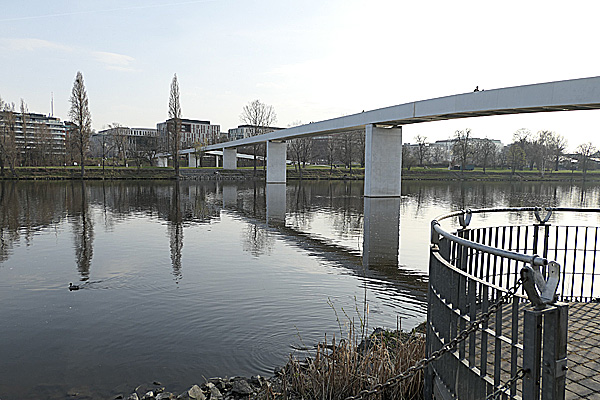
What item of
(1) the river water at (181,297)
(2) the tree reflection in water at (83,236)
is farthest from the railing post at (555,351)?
(2) the tree reflection in water at (83,236)

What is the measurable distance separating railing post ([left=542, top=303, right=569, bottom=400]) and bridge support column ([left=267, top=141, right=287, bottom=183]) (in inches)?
1852

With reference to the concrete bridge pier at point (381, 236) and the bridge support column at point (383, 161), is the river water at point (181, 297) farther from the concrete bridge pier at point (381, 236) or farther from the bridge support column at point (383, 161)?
the bridge support column at point (383, 161)

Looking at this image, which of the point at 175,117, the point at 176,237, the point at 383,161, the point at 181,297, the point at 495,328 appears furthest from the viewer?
the point at 175,117

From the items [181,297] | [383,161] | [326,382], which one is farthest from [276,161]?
[326,382]

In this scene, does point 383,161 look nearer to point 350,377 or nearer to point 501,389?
point 350,377

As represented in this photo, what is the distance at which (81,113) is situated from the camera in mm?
55656

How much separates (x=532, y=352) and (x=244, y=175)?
207ft

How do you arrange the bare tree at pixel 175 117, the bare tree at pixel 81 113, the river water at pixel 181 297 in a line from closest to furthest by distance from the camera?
the river water at pixel 181 297 → the bare tree at pixel 81 113 → the bare tree at pixel 175 117

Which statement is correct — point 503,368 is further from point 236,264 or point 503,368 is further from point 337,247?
point 337,247

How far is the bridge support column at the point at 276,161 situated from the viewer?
1933 inches

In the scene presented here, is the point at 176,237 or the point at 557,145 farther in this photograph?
the point at 557,145

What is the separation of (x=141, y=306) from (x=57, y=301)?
5.04 feet

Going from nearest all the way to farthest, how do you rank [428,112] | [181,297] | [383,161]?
[181,297], [428,112], [383,161]

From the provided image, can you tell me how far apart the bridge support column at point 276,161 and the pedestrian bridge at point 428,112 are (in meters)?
6.05
